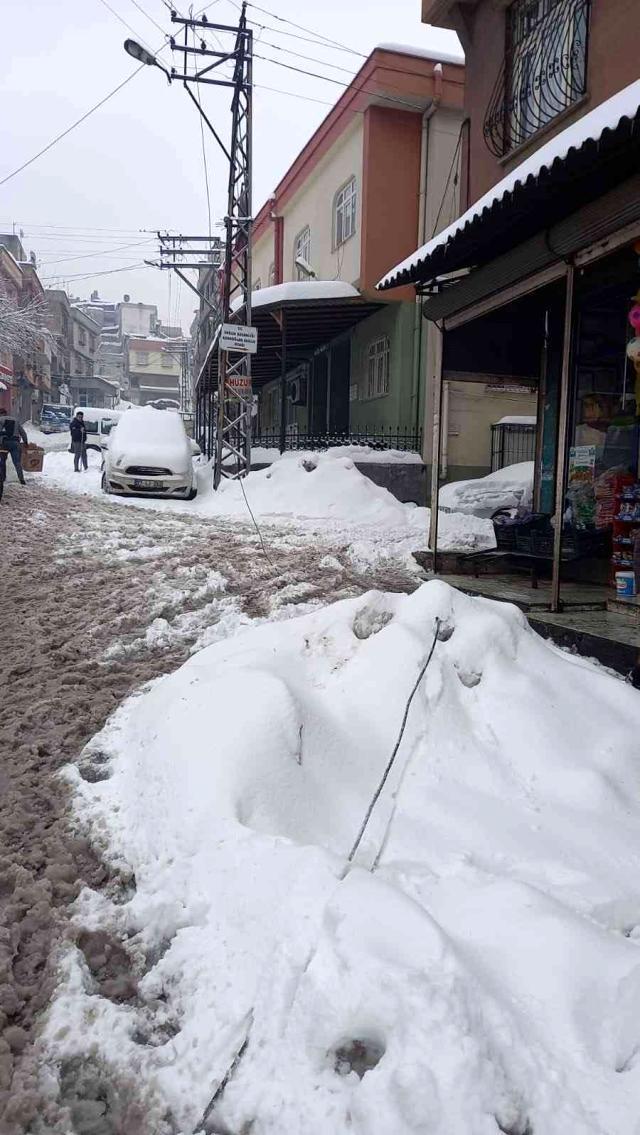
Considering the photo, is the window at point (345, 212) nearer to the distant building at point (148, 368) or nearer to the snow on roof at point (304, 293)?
the snow on roof at point (304, 293)

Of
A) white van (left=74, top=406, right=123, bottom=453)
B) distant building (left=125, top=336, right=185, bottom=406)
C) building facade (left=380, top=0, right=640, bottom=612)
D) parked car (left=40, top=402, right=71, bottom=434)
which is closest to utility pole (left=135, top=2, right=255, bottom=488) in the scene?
building facade (left=380, top=0, right=640, bottom=612)

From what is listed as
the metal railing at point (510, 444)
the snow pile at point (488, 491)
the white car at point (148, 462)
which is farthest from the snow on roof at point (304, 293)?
the snow pile at point (488, 491)

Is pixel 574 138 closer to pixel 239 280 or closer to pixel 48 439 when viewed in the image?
pixel 239 280

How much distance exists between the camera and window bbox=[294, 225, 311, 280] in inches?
752

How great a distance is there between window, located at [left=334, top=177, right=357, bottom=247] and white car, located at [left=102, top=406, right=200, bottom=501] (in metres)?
6.13

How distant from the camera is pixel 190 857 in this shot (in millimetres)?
2379

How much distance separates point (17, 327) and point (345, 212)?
21893mm

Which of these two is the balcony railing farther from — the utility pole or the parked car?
the parked car

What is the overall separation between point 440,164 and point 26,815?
15.2m

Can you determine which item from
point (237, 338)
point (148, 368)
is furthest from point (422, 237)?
point (148, 368)

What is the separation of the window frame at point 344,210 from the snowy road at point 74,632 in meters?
8.57

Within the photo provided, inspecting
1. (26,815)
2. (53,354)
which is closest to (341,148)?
(26,815)

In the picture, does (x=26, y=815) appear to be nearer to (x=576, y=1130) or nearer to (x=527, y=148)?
(x=576, y=1130)

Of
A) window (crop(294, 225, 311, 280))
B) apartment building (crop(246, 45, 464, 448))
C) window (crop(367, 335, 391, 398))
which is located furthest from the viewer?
window (crop(294, 225, 311, 280))
